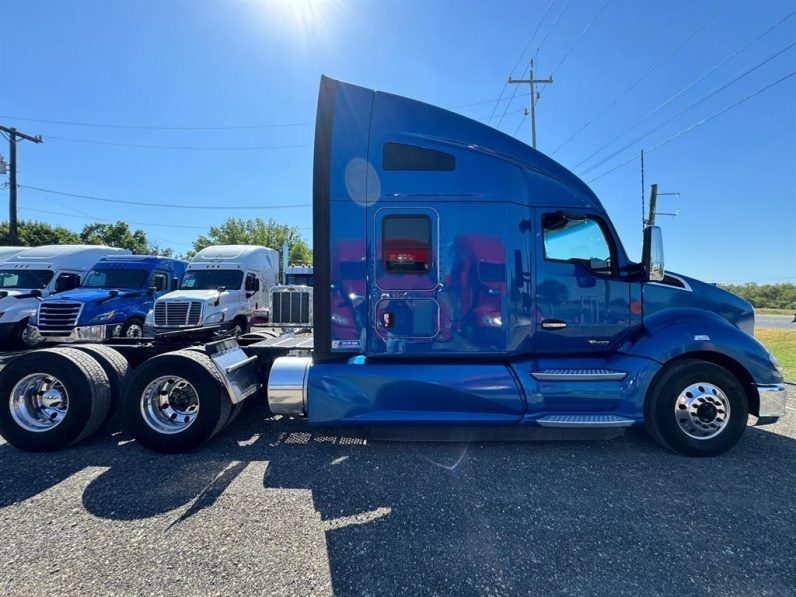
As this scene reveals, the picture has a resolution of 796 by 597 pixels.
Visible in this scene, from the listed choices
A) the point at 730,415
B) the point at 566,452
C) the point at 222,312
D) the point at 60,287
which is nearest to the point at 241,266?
the point at 222,312

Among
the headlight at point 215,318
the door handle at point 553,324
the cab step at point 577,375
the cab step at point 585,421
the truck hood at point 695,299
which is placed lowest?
the cab step at point 585,421

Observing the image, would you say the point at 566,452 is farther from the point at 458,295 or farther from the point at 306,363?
the point at 306,363

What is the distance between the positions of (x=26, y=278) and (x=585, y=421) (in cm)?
1467

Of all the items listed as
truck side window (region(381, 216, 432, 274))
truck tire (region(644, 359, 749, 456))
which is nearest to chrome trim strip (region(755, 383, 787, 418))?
truck tire (region(644, 359, 749, 456))

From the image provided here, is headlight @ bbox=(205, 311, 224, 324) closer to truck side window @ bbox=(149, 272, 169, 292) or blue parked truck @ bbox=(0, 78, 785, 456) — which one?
truck side window @ bbox=(149, 272, 169, 292)

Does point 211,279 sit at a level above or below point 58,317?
above

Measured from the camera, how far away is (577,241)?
3807 millimetres

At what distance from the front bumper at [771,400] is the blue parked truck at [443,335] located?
0.01 meters

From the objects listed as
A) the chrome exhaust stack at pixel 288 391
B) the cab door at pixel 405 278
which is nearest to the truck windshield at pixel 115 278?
the chrome exhaust stack at pixel 288 391

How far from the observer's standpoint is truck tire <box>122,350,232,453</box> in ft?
11.7

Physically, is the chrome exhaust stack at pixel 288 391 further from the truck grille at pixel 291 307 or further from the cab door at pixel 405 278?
the truck grille at pixel 291 307

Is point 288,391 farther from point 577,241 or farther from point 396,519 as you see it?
point 577,241

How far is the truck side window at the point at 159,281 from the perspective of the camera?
396 inches

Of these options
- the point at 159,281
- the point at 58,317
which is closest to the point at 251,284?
the point at 159,281
